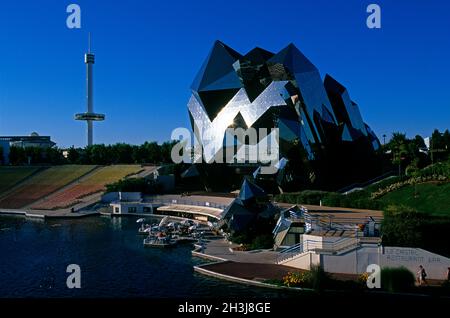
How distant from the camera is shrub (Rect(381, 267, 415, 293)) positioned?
896 inches

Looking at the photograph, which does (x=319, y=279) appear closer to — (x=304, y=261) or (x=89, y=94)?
(x=304, y=261)

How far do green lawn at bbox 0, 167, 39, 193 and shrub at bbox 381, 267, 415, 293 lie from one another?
217 ft

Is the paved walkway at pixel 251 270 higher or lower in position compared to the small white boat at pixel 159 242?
lower

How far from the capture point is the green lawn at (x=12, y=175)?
260 ft

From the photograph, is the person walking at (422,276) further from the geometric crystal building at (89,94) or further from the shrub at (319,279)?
the geometric crystal building at (89,94)

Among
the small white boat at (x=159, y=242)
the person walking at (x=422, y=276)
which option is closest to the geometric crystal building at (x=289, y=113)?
the small white boat at (x=159, y=242)

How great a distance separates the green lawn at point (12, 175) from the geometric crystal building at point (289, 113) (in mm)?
34056

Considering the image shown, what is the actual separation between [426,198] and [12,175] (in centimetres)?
6714

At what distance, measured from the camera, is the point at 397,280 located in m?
22.8

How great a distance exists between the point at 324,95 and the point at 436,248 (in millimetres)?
32754

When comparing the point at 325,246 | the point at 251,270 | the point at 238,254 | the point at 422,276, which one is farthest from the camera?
the point at 238,254

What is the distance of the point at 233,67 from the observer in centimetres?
5806

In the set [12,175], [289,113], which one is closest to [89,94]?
[12,175]


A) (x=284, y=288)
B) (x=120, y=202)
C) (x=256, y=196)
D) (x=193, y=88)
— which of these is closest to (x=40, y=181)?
(x=120, y=202)
